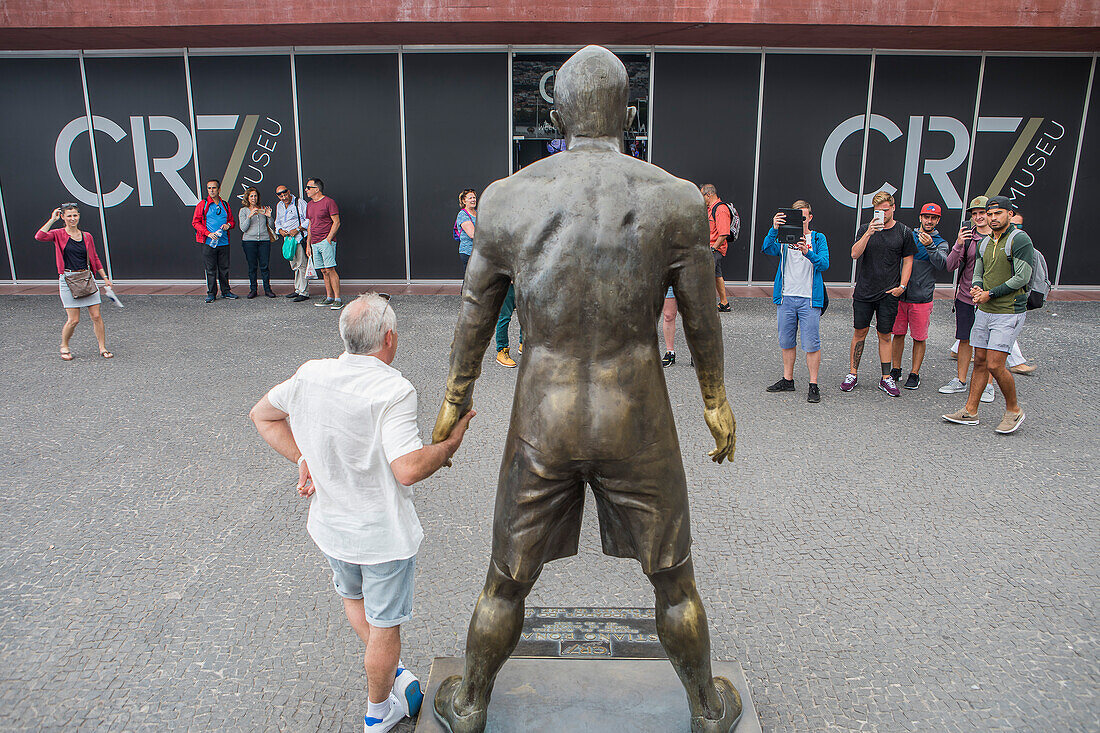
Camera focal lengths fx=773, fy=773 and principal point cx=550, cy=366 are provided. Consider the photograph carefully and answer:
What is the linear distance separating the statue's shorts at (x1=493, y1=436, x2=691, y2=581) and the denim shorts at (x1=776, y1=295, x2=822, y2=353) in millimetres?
4624

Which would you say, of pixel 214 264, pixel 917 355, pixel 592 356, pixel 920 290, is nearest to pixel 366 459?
pixel 592 356

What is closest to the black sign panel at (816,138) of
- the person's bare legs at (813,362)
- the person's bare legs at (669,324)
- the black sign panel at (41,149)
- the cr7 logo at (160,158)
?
the person's bare legs at (669,324)

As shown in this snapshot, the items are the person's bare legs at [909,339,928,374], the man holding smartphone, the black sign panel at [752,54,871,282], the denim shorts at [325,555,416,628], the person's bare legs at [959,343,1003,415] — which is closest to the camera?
the denim shorts at [325,555,416,628]

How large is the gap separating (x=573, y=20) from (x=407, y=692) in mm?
9520

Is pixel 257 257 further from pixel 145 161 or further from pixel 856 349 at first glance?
pixel 856 349

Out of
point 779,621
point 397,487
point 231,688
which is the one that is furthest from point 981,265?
point 231,688

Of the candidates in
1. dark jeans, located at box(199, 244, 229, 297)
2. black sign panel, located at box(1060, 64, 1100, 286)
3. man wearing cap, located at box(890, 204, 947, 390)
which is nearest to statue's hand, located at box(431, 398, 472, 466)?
man wearing cap, located at box(890, 204, 947, 390)

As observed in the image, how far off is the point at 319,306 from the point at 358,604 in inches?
362

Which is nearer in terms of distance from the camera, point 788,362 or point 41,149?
point 788,362

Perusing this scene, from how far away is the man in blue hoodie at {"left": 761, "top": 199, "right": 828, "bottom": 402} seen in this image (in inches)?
263

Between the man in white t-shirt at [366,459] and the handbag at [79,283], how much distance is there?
656 cm

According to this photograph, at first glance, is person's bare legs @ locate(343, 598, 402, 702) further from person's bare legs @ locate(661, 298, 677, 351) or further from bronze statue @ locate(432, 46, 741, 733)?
person's bare legs @ locate(661, 298, 677, 351)

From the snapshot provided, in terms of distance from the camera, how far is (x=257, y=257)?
39.5 feet

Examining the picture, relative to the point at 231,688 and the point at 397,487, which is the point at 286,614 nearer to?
the point at 231,688
